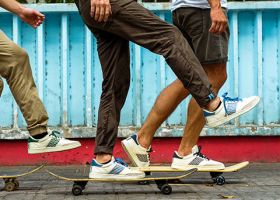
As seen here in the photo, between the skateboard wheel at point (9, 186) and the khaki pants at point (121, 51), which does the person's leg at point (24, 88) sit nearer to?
the skateboard wheel at point (9, 186)

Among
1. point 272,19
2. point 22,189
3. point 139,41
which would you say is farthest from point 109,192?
point 272,19

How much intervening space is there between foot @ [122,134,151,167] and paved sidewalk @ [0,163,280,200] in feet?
0.58

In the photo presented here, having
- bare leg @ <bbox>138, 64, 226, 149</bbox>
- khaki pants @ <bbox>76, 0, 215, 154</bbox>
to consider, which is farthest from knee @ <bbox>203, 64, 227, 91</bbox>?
khaki pants @ <bbox>76, 0, 215, 154</bbox>

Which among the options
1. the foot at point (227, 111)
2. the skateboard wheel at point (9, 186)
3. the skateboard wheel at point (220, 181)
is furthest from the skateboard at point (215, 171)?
the skateboard wheel at point (9, 186)

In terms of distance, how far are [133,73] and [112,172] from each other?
8.64 ft

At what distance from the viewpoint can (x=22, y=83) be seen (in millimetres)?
5547

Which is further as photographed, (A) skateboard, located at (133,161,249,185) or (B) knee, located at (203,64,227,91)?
(B) knee, located at (203,64,227,91)

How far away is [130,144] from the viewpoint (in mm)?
5828

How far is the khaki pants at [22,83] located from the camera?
18.1ft

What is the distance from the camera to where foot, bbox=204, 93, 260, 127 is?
5098 mm

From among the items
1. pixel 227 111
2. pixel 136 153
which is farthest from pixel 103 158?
pixel 227 111

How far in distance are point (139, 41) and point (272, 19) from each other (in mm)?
3033

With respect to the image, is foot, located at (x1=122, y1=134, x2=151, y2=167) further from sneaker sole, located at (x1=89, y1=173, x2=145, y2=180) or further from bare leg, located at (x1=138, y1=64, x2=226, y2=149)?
sneaker sole, located at (x1=89, y1=173, x2=145, y2=180)

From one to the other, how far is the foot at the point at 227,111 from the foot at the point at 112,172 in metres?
0.62
